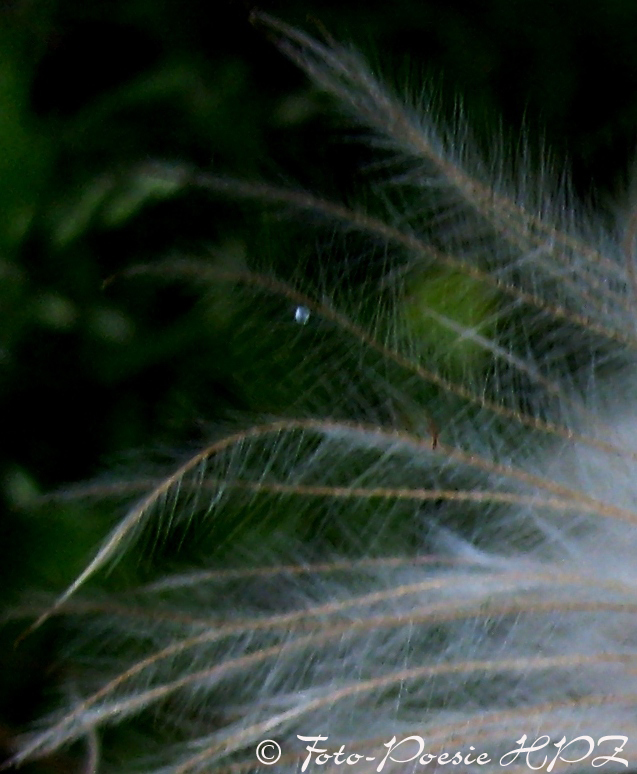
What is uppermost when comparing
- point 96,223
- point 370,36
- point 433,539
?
point 370,36

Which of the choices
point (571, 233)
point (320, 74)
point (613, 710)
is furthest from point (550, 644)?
point (320, 74)

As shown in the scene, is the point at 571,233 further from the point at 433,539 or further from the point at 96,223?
the point at 96,223

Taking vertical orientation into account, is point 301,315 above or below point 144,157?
below
